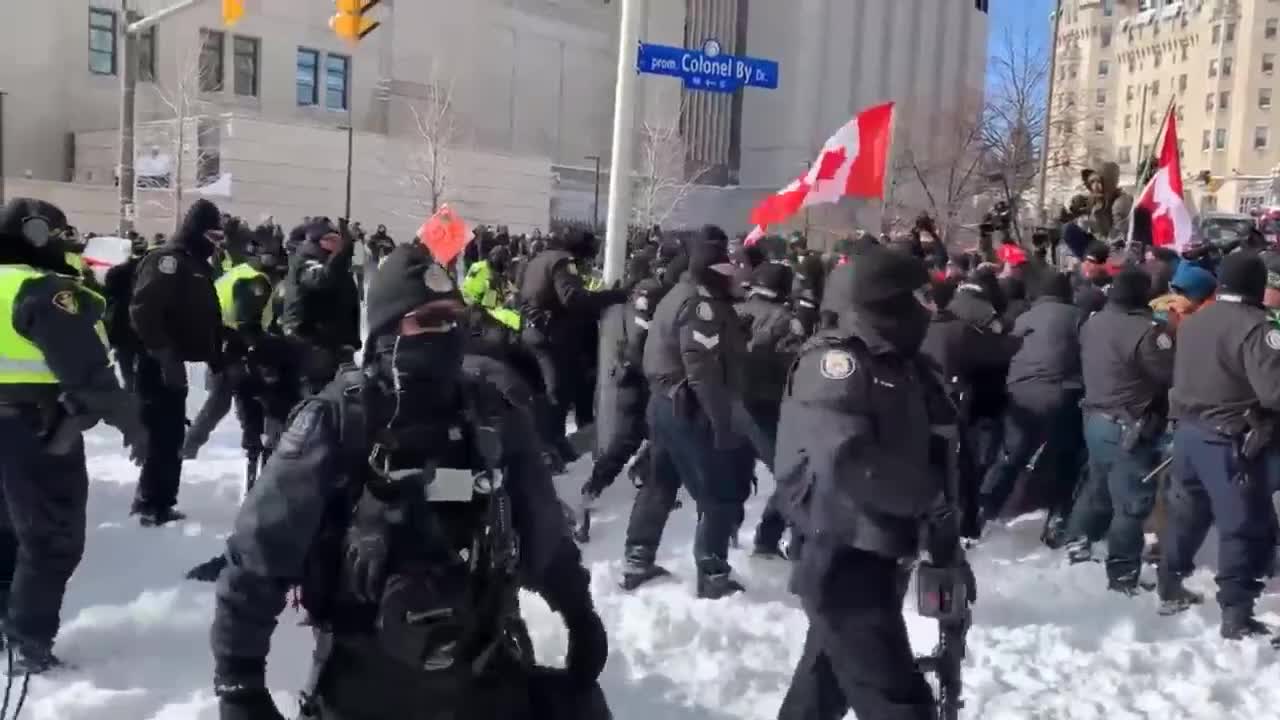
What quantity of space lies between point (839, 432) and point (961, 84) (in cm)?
7939

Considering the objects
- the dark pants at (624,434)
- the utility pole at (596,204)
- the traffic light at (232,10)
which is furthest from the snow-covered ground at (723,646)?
the utility pole at (596,204)

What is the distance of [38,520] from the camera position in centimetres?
513

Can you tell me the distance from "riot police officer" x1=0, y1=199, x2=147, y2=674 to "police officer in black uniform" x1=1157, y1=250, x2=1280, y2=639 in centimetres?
538

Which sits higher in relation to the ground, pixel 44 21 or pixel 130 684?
pixel 44 21

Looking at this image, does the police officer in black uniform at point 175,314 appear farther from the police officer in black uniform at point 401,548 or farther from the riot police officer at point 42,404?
the police officer in black uniform at point 401,548

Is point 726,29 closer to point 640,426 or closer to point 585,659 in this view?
point 640,426

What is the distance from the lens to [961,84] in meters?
78.5

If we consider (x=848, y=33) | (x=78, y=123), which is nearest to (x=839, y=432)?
(x=78, y=123)

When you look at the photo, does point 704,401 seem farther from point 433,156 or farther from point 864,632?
point 433,156

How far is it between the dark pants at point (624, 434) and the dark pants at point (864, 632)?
420cm

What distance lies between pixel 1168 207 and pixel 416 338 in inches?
420

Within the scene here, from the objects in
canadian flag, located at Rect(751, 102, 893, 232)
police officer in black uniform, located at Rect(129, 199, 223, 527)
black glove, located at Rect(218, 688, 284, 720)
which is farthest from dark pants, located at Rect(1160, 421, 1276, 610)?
police officer in black uniform, located at Rect(129, 199, 223, 527)

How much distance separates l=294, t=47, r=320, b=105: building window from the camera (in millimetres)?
49219

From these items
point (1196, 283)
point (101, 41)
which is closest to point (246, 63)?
point (101, 41)
